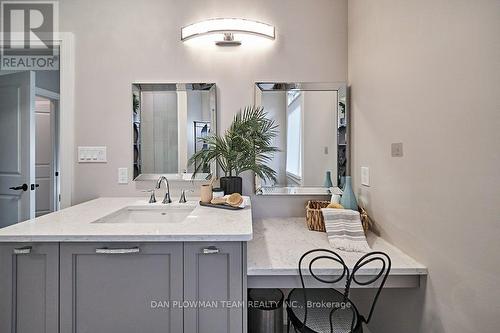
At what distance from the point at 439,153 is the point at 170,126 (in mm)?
1563

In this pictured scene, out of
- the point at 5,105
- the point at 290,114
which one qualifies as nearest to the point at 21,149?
the point at 5,105

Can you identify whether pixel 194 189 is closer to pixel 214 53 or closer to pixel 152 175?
pixel 152 175

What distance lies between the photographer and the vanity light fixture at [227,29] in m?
1.70

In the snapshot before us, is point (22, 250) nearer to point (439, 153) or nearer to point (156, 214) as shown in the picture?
point (156, 214)

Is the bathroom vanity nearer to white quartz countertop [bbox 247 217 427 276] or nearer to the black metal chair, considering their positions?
white quartz countertop [bbox 247 217 427 276]

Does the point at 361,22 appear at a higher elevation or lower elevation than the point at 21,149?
higher

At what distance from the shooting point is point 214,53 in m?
1.82

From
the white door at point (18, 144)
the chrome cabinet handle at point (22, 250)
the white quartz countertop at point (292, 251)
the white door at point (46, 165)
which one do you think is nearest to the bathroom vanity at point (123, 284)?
the chrome cabinet handle at point (22, 250)

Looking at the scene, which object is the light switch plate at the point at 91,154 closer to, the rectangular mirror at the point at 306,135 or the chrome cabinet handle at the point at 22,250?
the chrome cabinet handle at the point at 22,250

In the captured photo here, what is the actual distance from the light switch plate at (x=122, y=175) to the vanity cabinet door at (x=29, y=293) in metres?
0.84

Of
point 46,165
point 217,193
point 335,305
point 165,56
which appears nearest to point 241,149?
point 217,193

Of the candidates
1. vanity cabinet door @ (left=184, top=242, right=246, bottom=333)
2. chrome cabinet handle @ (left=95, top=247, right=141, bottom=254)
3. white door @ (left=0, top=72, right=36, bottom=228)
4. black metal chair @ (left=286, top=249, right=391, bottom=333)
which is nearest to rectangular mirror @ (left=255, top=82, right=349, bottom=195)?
black metal chair @ (left=286, top=249, right=391, bottom=333)

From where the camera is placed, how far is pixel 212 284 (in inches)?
40.5

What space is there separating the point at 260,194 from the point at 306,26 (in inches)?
48.7
